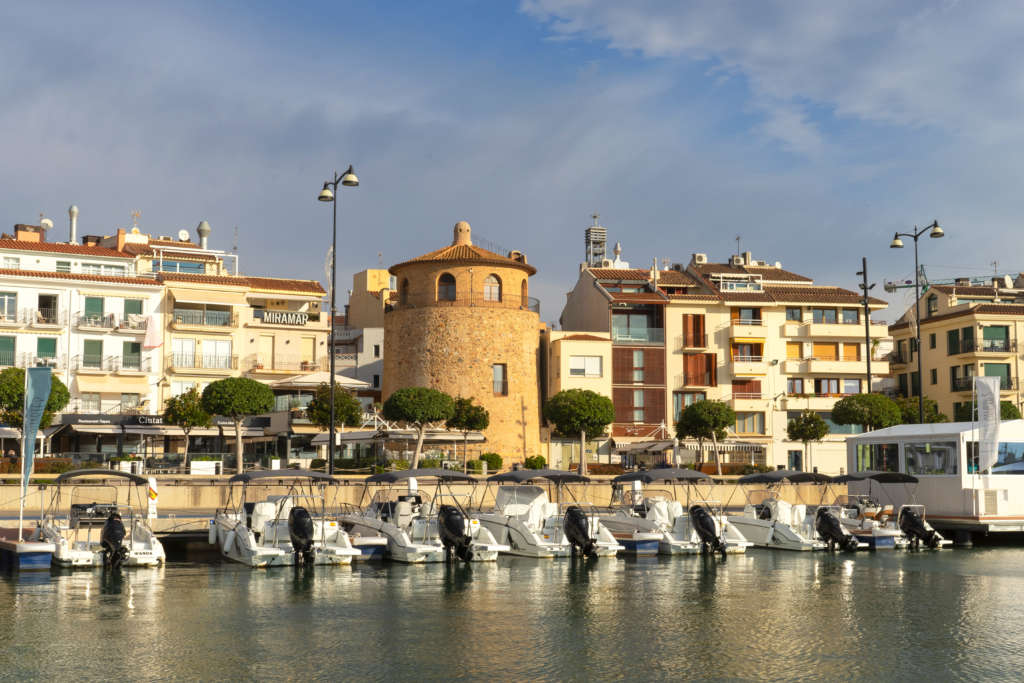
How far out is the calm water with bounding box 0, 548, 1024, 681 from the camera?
17250 mm

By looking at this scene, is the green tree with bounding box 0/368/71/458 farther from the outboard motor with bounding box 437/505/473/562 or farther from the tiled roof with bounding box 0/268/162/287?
the outboard motor with bounding box 437/505/473/562

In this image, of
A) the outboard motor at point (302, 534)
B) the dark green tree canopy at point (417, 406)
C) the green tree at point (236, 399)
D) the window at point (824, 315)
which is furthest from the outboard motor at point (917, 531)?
the window at point (824, 315)

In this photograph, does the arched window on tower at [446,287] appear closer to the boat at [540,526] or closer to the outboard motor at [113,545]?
the boat at [540,526]

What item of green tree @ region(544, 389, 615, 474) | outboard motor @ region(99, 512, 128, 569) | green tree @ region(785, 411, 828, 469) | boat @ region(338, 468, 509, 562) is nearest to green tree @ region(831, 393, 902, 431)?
green tree @ region(785, 411, 828, 469)

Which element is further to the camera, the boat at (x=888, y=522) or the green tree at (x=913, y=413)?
the green tree at (x=913, y=413)

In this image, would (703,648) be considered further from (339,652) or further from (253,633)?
(253,633)

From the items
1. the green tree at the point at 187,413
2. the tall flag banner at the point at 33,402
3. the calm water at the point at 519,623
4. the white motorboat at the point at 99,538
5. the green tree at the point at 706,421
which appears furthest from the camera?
the green tree at the point at 706,421

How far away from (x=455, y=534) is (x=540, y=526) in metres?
4.28

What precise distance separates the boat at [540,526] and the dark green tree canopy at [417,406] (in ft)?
52.3

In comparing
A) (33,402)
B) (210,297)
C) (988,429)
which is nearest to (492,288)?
(210,297)

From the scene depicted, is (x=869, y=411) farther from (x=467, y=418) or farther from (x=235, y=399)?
(x=235, y=399)

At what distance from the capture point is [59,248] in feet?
210

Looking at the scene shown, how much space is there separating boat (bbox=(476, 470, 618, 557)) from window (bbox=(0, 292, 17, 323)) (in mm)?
33925

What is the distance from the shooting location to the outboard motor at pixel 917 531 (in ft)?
118
